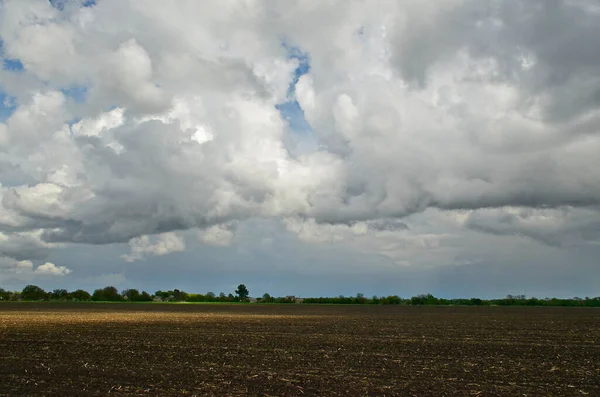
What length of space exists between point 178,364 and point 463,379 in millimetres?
11438

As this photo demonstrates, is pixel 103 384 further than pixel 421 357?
No

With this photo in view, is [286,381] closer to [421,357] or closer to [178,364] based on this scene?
[178,364]

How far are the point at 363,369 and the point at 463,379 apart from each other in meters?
3.83

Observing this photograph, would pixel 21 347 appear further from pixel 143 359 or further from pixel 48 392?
pixel 48 392

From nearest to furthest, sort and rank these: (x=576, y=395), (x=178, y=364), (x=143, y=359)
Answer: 1. (x=576, y=395)
2. (x=178, y=364)
3. (x=143, y=359)

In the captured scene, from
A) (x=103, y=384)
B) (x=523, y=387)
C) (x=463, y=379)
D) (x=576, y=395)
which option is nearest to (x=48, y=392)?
(x=103, y=384)

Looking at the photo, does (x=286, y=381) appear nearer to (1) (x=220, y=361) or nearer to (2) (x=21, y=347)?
(1) (x=220, y=361)

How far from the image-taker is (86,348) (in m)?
26.3

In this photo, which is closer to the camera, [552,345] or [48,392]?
[48,392]

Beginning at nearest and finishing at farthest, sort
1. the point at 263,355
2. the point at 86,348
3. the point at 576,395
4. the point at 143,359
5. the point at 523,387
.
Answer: the point at 576,395, the point at 523,387, the point at 143,359, the point at 263,355, the point at 86,348

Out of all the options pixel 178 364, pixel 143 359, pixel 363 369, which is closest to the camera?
pixel 363 369

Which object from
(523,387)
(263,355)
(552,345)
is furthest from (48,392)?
(552,345)

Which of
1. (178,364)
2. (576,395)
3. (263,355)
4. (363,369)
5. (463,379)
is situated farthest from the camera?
(263,355)

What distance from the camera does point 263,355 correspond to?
2383 centimetres
